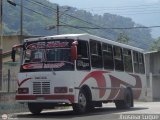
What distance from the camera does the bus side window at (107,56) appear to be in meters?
22.4

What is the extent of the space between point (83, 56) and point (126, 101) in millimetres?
5969

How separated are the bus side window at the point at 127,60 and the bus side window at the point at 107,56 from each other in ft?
6.34

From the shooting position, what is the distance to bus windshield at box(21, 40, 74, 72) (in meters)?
19.4

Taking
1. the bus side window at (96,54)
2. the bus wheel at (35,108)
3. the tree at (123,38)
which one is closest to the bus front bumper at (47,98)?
the bus wheel at (35,108)

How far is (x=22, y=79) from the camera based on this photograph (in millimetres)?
20000

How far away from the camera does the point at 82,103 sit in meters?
20.1

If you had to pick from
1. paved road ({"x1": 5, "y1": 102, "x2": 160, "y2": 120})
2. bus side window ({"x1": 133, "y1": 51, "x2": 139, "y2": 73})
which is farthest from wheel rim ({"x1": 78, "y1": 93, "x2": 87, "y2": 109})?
bus side window ({"x1": 133, "y1": 51, "x2": 139, "y2": 73})

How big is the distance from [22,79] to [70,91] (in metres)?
2.16

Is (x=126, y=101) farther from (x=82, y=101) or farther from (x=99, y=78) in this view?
(x=82, y=101)

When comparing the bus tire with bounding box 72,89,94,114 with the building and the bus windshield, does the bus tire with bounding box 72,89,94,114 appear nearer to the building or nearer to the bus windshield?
the bus windshield

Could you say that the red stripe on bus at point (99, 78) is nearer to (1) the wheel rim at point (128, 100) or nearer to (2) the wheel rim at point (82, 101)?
(2) the wheel rim at point (82, 101)

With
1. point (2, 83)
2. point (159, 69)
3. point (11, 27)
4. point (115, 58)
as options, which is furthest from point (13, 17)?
point (115, 58)

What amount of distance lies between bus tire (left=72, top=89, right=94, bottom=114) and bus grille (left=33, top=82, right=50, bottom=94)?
50.3 inches

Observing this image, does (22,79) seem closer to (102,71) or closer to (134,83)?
(102,71)
